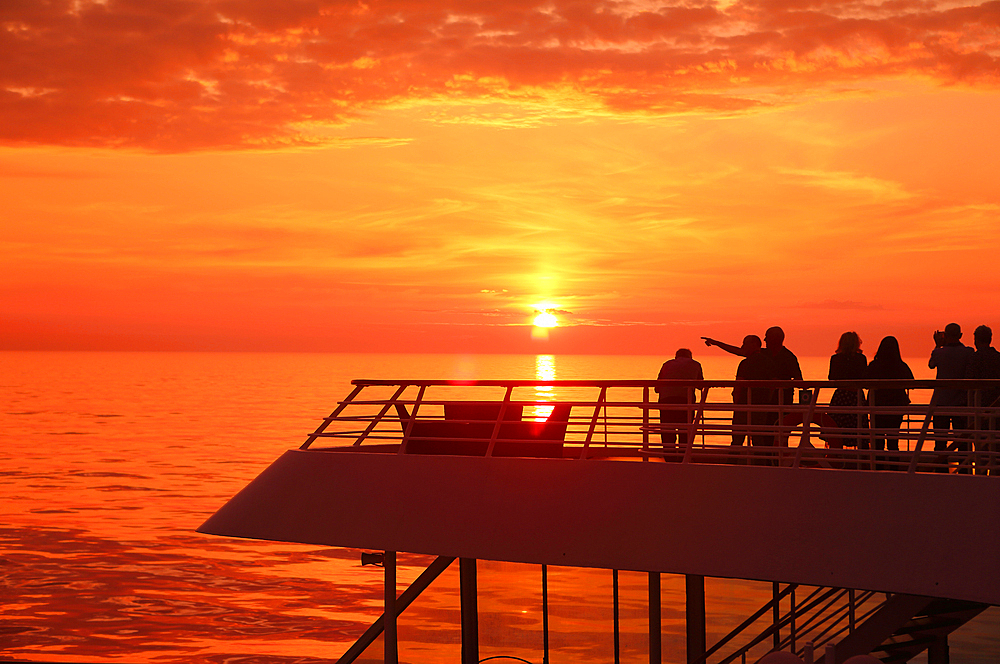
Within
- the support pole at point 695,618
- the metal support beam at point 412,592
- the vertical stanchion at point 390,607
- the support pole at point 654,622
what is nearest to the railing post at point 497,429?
the vertical stanchion at point 390,607

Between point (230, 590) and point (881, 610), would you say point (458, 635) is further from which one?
point (230, 590)

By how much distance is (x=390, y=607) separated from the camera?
39.2ft

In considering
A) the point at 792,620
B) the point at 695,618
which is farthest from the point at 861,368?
the point at 695,618

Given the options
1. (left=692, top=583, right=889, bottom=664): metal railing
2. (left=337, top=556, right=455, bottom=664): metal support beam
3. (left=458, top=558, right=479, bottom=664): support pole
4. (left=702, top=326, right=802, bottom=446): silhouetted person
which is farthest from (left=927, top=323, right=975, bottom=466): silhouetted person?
(left=458, top=558, right=479, bottom=664): support pole

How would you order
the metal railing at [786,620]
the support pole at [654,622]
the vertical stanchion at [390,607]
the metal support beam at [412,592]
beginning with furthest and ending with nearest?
the metal railing at [786,620]
the metal support beam at [412,592]
the vertical stanchion at [390,607]
the support pole at [654,622]

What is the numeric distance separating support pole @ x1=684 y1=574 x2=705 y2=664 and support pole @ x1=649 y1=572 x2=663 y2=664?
4772 mm

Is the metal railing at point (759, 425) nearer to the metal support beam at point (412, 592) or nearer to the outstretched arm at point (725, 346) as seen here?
the outstretched arm at point (725, 346)

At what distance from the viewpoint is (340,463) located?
12.5 meters

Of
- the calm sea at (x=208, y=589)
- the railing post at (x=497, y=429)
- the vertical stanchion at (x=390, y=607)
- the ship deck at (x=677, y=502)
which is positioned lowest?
the calm sea at (x=208, y=589)

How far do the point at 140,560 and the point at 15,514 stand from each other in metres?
15.2

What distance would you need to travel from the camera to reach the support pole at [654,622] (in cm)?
1049

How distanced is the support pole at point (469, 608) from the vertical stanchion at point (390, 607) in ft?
10.2

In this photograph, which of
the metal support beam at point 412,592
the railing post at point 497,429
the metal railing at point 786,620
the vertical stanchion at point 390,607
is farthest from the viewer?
the metal railing at point 786,620

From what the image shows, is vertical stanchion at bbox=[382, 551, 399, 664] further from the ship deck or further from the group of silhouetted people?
the group of silhouetted people
